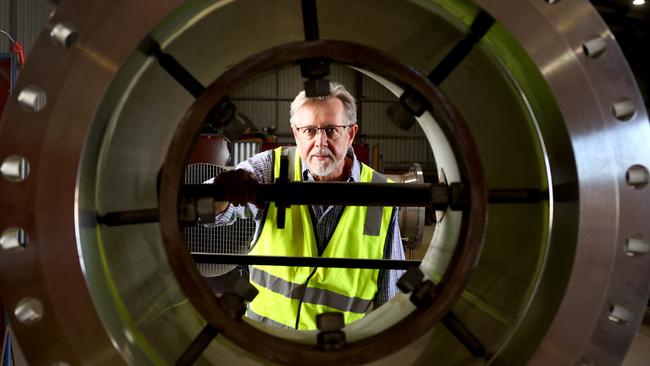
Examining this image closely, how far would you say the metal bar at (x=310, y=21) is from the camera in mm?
550

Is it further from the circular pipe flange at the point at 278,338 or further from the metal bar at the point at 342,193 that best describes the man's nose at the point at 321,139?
the circular pipe flange at the point at 278,338

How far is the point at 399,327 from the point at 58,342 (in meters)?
0.31

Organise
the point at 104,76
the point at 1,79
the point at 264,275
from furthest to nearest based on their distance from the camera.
A: the point at 264,275 < the point at 1,79 < the point at 104,76

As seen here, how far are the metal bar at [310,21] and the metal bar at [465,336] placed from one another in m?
0.34

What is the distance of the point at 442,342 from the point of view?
62 cm

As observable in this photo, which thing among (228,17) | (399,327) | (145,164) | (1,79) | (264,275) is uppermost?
(1,79)

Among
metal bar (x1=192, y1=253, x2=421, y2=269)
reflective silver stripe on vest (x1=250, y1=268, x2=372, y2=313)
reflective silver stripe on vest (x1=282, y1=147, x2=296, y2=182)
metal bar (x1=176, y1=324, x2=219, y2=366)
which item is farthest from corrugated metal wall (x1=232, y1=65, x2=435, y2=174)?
metal bar (x1=176, y1=324, x2=219, y2=366)

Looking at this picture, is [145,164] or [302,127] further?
[302,127]

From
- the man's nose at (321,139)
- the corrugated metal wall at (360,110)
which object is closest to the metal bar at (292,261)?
the man's nose at (321,139)

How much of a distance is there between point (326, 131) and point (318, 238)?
1.19 ft

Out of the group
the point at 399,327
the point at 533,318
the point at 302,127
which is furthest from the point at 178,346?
the point at 302,127

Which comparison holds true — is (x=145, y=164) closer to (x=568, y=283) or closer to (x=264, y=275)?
(x=568, y=283)

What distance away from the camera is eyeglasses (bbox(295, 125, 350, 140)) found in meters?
1.65

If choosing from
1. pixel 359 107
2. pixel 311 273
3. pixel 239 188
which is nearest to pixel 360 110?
pixel 359 107
